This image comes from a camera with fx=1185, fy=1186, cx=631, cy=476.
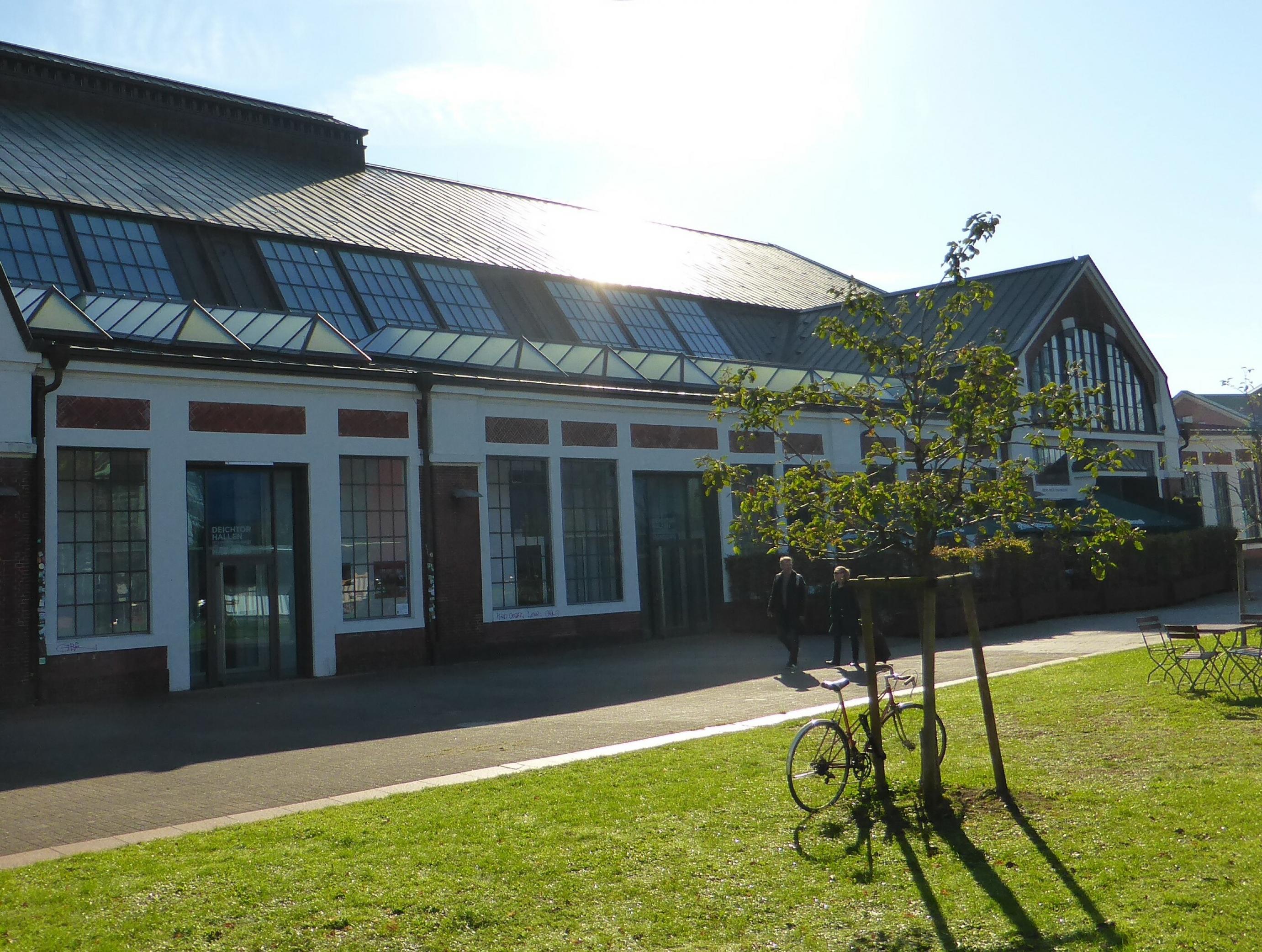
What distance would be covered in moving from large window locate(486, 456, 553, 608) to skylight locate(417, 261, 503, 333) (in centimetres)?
534

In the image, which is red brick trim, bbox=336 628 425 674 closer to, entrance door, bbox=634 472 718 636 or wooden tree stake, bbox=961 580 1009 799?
entrance door, bbox=634 472 718 636

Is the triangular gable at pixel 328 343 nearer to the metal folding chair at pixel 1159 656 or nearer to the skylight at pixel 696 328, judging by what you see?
the skylight at pixel 696 328

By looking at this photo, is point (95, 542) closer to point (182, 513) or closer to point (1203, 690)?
point (182, 513)

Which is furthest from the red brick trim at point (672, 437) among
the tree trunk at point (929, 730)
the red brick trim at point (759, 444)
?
the tree trunk at point (929, 730)

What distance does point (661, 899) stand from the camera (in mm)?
6938

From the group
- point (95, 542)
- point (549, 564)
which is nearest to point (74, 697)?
point (95, 542)

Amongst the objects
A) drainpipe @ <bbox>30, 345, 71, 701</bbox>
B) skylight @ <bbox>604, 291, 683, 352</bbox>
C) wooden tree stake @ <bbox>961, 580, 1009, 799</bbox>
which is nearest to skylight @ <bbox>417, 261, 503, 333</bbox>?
skylight @ <bbox>604, 291, 683, 352</bbox>

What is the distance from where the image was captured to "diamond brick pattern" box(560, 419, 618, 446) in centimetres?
2467

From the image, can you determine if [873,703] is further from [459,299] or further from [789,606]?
[459,299]

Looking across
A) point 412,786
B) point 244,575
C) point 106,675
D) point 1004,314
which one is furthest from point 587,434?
point 1004,314

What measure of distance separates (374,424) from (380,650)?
13.4 ft

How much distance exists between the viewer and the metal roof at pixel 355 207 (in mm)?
25969

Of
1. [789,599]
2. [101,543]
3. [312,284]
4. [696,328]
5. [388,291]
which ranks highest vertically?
[696,328]

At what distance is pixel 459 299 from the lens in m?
28.8
